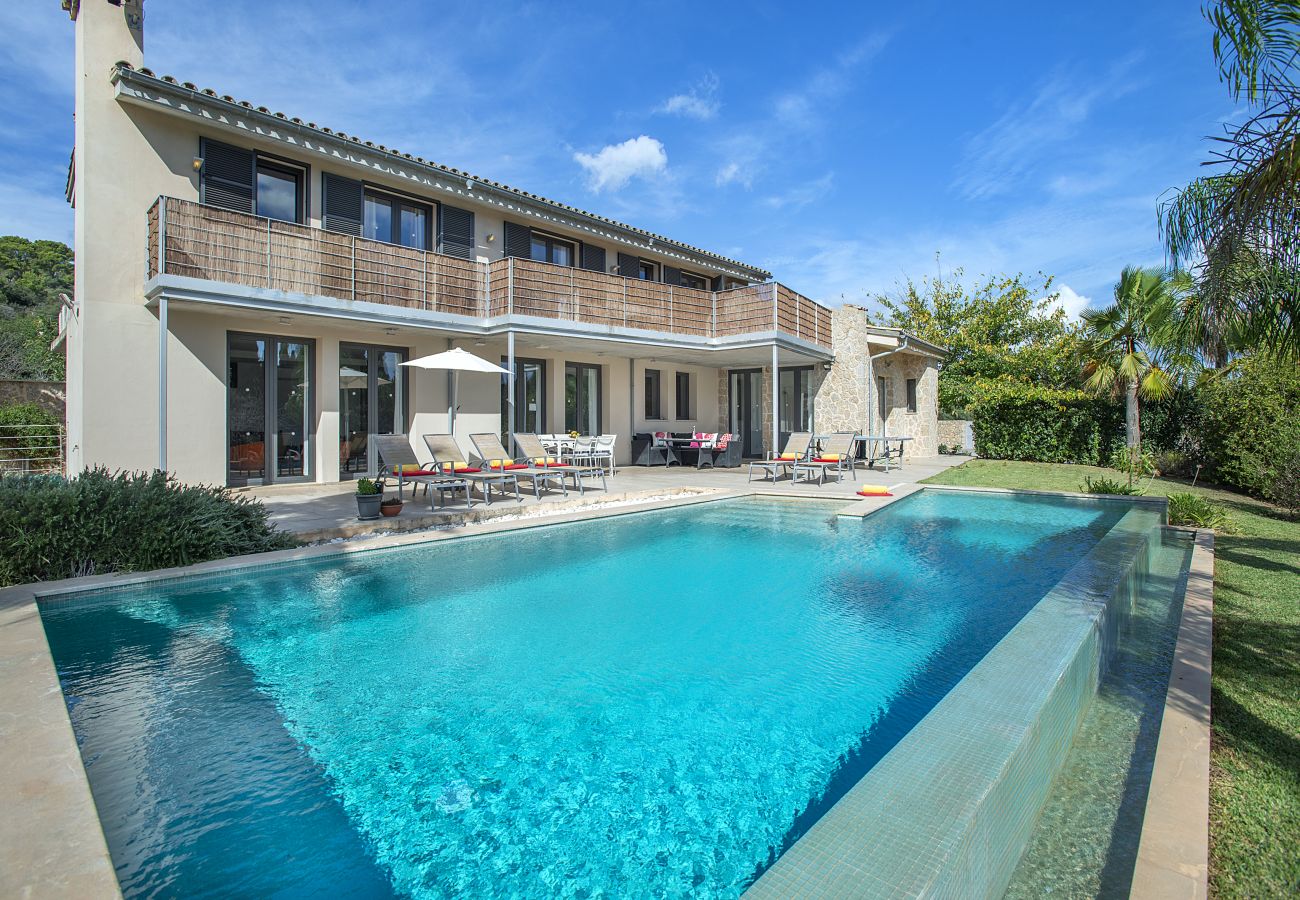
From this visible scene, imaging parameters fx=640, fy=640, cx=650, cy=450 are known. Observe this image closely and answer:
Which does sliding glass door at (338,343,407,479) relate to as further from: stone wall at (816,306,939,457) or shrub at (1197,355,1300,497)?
shrub at (1197,355,1300,497)

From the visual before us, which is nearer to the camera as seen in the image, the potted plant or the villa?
the potted plant

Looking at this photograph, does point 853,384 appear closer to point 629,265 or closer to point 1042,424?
point 1042,424

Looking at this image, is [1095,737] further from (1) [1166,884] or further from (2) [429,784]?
(2) [429,784]

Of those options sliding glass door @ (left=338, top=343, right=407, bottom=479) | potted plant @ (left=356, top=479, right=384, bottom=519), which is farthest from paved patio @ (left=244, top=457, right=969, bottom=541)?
sliding glass door @ (left=338, top=343, right=407, bottom=479)

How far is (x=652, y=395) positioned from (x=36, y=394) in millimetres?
17661

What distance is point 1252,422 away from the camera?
13156 millimetres

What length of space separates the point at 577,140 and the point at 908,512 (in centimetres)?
1723

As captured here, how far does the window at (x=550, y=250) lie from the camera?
1614cm

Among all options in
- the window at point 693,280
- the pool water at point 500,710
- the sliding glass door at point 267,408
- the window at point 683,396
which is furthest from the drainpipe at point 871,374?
the sliding glass door at point 267,408

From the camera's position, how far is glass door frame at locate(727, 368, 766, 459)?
21.6m

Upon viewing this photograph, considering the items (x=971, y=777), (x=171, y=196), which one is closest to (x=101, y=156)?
(x=171, y=196)

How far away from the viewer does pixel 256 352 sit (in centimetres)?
1212

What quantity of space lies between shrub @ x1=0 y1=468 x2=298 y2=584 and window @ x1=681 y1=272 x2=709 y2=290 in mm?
15916

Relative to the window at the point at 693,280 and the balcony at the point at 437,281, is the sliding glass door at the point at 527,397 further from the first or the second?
the window at the point at 693,280
